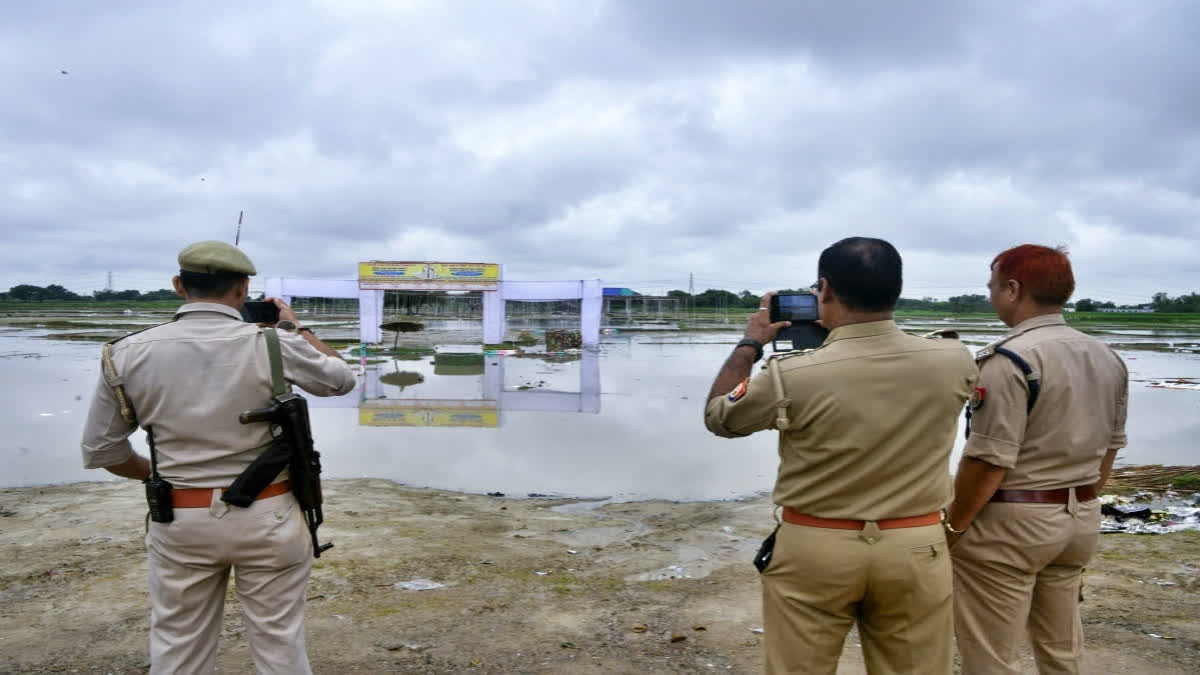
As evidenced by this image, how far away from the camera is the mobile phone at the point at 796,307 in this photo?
228cm

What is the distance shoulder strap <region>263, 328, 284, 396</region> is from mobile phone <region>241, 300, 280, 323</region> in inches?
13.3

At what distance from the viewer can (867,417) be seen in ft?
6.34

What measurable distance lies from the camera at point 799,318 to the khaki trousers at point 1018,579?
834mm

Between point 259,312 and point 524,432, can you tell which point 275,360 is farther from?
point 524,432

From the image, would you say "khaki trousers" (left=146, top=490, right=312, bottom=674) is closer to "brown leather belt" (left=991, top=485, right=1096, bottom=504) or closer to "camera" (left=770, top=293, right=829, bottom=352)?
"camera" (left=770, top=293, right=829, bottom=352)

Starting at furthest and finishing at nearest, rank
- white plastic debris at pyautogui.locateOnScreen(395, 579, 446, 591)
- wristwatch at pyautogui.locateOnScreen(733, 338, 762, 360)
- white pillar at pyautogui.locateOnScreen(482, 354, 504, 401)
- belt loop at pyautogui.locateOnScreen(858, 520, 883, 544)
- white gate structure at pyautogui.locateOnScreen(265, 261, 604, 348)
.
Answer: white gate structure at pyautogui.locateOnScreen(265, 261, 604, 348) → white pillar at pyautogui.locateOnScreen(482, 354, 504, 401) → white plastic debris at pyautogui.locateOnScreen(395, 579, 446, 591) → wristwatch at pyautogui.locateOnScreen(733, 338, 762, 360) → belt loop at pyautogui.locateOnScreen(858, 520, 883, 544)

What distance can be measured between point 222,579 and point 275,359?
76 cm

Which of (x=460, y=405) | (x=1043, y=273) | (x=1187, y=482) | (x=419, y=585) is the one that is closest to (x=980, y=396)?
(x=1043, y=273)

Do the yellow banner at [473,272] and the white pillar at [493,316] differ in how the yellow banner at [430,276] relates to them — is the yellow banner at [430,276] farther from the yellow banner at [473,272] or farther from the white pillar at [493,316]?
the white pillar at [493,316]

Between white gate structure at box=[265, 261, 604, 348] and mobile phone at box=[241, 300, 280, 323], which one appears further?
white gate structure at box=[265, 261, 604, 348]

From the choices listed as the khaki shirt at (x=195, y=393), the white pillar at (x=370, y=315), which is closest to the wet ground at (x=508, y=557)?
the khaki shirt at (x=195, y=393)

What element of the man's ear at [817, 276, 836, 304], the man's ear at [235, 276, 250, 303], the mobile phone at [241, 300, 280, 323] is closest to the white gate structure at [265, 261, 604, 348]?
the mobile phone at [241, 300, 280, 323]

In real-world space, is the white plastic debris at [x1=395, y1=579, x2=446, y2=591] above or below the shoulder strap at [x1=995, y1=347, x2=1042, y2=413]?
below

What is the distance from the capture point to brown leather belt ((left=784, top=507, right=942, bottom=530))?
1960mm
